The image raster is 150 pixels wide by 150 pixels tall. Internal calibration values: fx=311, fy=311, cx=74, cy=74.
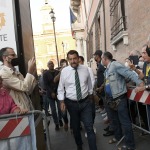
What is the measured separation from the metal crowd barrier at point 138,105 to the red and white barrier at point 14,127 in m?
2.21

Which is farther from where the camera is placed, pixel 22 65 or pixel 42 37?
pixel 42 37

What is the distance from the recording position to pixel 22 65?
5.05 meters

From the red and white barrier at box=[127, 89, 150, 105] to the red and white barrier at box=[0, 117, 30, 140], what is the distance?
7.23 feet

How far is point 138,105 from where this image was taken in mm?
6145

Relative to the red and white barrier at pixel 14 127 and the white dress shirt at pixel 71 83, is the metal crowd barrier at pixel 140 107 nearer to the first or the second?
the white dress shirt at pixel 71 83

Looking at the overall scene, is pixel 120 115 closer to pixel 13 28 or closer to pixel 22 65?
pixel 22 65

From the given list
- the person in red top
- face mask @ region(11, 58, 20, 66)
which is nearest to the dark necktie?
face mask @ region(11, 58, 20, 66)

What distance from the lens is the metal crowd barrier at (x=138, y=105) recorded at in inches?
208

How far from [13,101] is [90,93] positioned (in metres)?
1.87

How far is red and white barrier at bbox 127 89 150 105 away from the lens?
17.0ft

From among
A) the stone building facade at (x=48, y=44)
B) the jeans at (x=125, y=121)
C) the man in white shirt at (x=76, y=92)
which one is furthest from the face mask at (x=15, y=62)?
the stone building facade at (x=48, y=44)

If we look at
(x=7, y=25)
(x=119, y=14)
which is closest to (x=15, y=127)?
(x=7, y=25)

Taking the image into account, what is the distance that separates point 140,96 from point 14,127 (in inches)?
99.1

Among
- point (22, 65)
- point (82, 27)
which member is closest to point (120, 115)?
point (22, 65)
